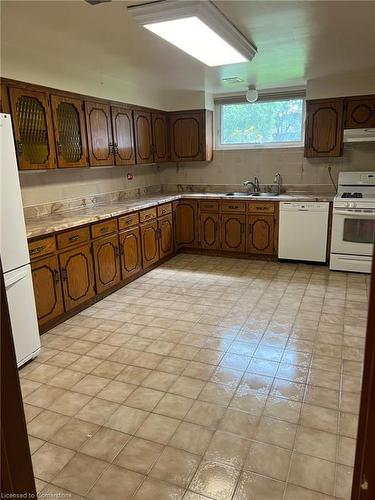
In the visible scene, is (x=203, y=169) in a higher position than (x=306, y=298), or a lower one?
higher

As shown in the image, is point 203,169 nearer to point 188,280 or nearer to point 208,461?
point 188,280

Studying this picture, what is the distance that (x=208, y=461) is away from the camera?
1816 millimetres

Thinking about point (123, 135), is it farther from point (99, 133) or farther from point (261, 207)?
point (261, 207)

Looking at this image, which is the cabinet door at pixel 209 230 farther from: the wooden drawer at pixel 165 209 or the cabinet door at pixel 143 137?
the cabinet door at pixel 143 137

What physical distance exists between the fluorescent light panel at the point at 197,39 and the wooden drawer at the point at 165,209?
2.03 m

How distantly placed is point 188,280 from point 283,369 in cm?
203

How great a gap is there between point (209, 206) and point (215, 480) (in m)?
3.93

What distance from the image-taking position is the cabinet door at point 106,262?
3732 mm

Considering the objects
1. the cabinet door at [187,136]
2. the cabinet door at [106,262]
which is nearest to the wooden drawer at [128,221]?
the cabinet door at [106,262]

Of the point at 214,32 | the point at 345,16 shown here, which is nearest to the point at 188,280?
the point at 214,32

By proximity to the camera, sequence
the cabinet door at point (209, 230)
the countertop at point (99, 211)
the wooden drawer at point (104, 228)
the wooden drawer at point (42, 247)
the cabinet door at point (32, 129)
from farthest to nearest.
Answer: the cabinet door at point (209, 230) → the wooden drawer at point (104, 228) → the countertop at point (99, 211) → the cabinet door at point (32, 129) → the wooden drawer at point (42, 247)

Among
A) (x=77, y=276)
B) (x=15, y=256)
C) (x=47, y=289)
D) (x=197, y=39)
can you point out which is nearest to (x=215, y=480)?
(x=15, y=256)

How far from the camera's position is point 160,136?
544cm

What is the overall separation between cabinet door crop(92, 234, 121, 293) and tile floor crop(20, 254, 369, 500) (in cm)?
21
